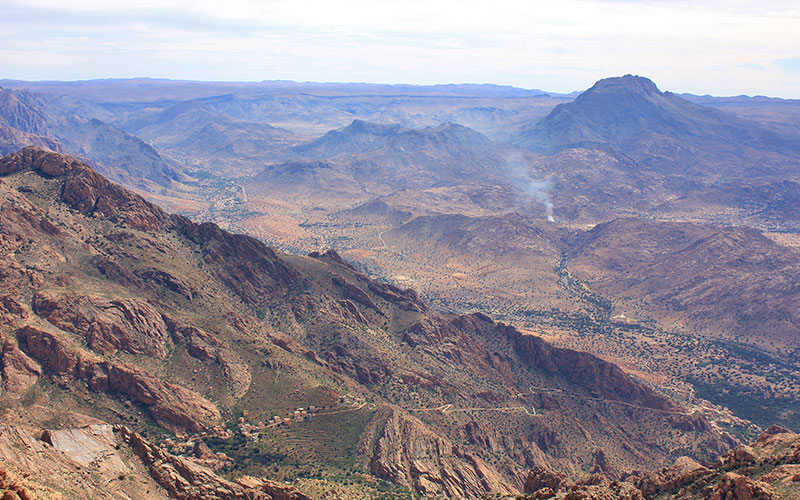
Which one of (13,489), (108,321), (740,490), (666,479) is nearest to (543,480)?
(666,479)

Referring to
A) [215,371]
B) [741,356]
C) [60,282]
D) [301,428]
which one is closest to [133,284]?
[60,282]

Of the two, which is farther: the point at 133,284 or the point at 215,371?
the point at 133,284

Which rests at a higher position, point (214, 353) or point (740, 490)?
point (740, 490)

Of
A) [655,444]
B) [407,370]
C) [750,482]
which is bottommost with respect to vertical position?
[655,444]

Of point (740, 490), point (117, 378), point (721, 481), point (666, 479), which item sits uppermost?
point (740, 490)

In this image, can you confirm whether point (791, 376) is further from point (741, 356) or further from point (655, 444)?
point (655, 444)

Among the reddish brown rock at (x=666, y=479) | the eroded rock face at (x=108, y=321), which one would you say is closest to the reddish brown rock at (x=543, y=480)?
the reddish brown rock at (x=666, y=479)

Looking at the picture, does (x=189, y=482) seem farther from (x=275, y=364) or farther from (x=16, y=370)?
(x=275, y=364)

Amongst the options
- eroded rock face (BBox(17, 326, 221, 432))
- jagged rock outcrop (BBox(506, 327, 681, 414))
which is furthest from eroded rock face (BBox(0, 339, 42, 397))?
jagged rock outcrop (BBox(506, 327, 681, 414))
